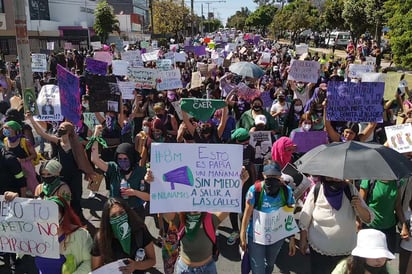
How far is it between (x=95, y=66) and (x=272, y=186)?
373 inches

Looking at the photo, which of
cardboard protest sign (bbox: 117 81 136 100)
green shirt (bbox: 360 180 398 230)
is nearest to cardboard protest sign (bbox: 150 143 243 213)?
green shirt (bbox: 360 180 398 230)

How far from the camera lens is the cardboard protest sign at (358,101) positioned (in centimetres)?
653

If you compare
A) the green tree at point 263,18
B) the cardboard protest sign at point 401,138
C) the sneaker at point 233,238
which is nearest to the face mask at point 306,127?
the cardboard protest sign at point 401,138

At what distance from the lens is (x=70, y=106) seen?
6.86 meters

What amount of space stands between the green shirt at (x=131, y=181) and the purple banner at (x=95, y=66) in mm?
7891

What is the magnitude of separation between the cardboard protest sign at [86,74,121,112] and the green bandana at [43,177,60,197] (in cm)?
330

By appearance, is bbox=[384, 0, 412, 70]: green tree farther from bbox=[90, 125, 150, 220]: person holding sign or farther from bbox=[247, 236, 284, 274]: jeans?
bbox=[90, 125, 150, 220]: person holding sign

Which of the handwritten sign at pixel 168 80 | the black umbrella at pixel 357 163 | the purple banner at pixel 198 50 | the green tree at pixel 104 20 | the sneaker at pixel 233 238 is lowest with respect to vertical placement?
the sneaker at pixel 233 238

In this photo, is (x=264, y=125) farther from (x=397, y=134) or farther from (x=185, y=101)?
(x=397, y=134)

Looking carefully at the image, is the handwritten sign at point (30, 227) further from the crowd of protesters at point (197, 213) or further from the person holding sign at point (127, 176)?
the person holding sign at point (127, 176)

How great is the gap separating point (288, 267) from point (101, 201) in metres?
3.58

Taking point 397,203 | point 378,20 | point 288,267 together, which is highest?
point 378,20

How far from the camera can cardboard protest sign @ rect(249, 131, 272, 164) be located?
6.02 meters

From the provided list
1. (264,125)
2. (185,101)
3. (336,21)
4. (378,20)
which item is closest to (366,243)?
(264,125)
